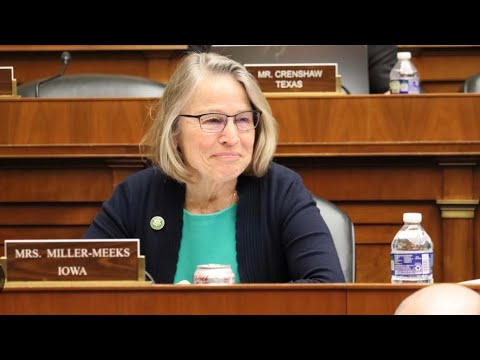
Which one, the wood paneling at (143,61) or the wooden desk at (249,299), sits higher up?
the wood paneling at (143,61)

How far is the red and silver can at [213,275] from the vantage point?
1.64 meters

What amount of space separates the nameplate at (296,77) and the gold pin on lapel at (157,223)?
26.4 inches

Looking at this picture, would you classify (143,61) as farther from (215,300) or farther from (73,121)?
(215,300)

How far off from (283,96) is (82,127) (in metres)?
0.55

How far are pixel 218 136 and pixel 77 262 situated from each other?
594 mm

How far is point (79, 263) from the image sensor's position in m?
1.53

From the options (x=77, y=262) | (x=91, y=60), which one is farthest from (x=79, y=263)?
(x=91, y=60)

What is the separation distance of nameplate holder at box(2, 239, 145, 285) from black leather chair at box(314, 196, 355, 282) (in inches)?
24.5

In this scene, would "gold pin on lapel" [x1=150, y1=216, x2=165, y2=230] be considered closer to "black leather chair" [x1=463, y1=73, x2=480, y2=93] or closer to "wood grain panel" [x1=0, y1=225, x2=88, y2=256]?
"wood grain panel" [x1=0, y1=225, x2=88, y2=256]

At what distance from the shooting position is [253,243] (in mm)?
2033

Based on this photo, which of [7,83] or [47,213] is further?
[7,83]

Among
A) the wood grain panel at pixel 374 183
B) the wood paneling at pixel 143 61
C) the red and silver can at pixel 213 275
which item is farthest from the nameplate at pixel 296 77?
the wood paneling at pixel 143 61

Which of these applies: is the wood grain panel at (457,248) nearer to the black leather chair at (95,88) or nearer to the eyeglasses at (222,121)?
the eyeglasses at (222,121)
